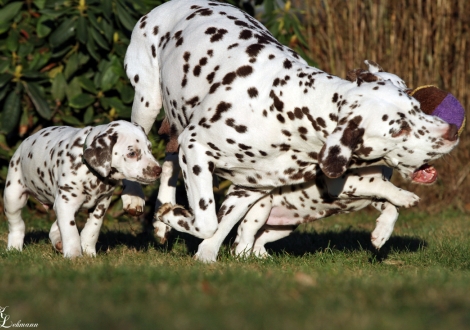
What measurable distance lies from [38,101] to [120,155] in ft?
10.6

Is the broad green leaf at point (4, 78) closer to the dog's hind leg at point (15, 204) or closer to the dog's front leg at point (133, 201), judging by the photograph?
the dog's hind leg at point (15, 204)

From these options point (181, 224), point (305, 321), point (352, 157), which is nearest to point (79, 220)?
point (181, 224)

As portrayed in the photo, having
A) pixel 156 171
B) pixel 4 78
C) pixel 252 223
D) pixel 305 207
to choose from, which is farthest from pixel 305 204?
pixel 4 78

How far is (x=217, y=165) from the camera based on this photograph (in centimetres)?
699

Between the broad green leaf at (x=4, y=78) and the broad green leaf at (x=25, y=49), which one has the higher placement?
the broad green leaf at (x=25, y=49)

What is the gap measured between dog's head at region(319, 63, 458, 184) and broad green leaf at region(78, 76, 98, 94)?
4.86m

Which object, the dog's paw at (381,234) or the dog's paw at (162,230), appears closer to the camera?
the dog's paw at (381,234)

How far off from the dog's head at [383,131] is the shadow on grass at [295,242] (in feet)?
6.70

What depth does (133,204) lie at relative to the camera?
25.4 ft

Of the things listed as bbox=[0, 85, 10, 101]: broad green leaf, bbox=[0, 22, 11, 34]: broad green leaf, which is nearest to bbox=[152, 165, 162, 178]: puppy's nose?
bbox=[0, 85, 10, 101]: broad green leaf

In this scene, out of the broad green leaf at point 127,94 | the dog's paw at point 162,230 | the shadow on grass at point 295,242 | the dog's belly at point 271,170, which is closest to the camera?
the dog's belly at point 271,170

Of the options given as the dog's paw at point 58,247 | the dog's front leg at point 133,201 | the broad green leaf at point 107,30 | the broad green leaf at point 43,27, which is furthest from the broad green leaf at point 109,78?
the dog's paw at point 58,247

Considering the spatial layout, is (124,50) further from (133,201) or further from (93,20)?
(133,201)

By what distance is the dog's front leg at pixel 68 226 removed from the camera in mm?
7180
